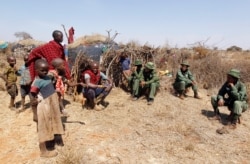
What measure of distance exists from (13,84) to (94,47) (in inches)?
110

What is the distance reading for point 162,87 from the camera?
8.42m

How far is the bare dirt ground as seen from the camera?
433 centimetres

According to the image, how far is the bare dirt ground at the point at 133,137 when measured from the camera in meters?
4.33

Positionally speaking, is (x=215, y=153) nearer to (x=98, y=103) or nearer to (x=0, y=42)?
(x=98, y=103)

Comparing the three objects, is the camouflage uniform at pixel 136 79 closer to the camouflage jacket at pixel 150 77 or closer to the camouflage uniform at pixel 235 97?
the camouflage jacket at pixel 150 77

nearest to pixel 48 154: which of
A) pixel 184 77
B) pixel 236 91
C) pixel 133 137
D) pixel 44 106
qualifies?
pixel 44 106

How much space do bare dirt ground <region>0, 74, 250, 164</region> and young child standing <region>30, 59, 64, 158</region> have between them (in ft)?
1.09

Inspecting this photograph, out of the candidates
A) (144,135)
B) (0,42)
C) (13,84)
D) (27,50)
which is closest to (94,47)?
(13,84)

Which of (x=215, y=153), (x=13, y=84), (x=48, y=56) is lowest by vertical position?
(x=215, y=153)

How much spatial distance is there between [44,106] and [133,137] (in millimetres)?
1753

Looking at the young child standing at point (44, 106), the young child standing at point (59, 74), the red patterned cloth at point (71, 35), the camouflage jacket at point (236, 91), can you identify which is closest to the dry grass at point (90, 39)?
the red patterned cloth at point (71, 35)

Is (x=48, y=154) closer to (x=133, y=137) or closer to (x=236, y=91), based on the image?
(x=133, y=137)

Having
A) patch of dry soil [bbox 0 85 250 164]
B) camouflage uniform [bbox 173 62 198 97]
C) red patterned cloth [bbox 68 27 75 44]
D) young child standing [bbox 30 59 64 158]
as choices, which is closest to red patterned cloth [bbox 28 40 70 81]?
patch of dry soil [bbox 0 85 250 164]

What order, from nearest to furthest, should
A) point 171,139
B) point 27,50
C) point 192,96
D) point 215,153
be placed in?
point 215,153, point 171,139, point 192,96, point 27,50
